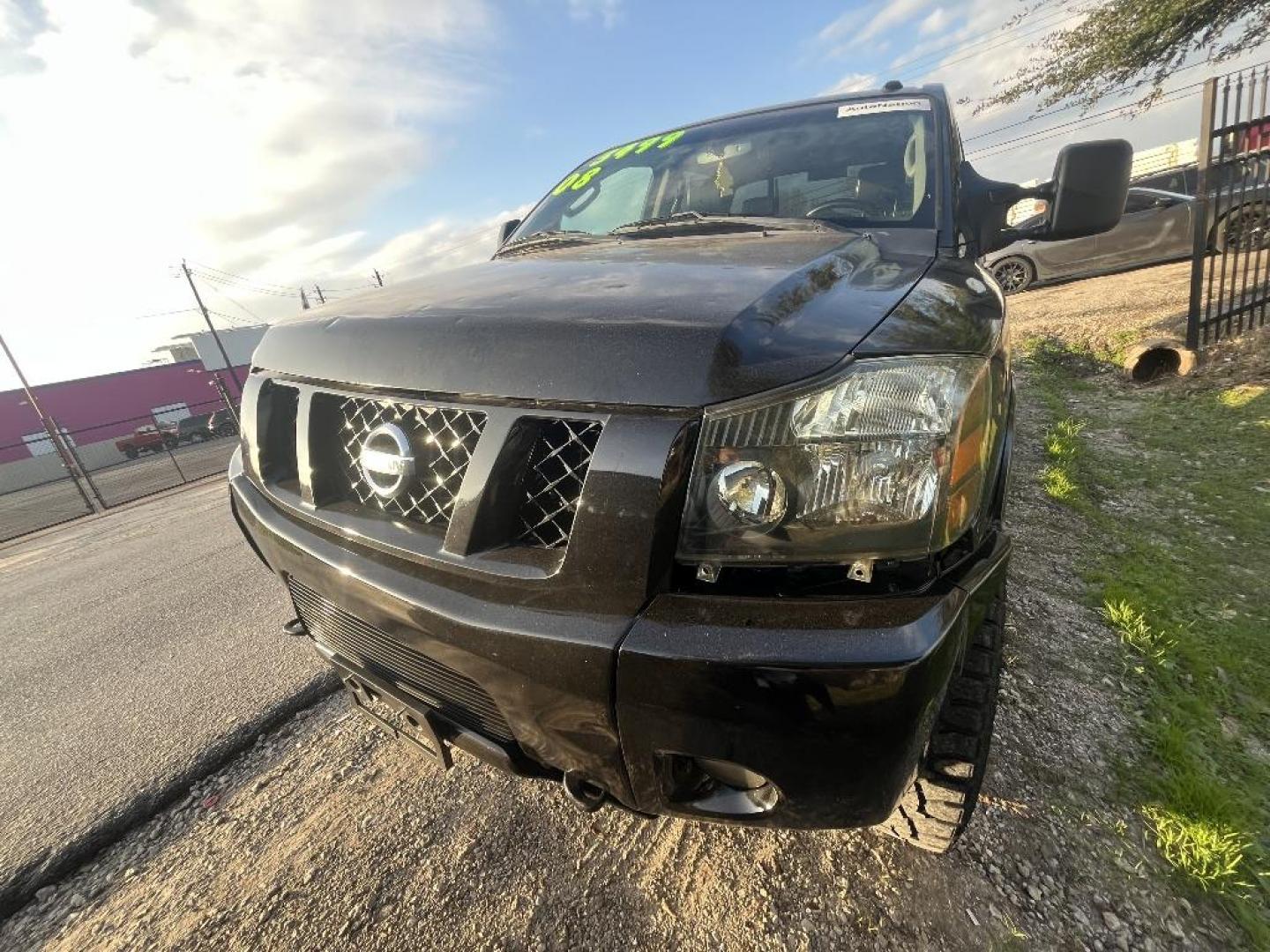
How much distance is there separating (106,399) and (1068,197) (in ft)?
153

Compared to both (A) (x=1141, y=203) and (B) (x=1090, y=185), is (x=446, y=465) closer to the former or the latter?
(B) (x=1090, y=185)

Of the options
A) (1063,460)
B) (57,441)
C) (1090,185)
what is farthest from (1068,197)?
(57,441)

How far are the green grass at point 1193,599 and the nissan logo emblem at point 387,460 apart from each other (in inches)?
79.6

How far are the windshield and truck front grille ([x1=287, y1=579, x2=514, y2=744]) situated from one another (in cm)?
168

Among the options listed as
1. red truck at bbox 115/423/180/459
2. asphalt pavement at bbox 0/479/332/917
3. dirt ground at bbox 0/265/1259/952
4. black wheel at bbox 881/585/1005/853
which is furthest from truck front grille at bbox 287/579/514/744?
red truck at bbox 115/423/180/459

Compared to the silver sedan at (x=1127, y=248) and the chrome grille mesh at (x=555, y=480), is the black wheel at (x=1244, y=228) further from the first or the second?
the chrome grille mesh at (x=555, y=480)

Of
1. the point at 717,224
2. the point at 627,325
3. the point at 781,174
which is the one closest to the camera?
the point at 627,325

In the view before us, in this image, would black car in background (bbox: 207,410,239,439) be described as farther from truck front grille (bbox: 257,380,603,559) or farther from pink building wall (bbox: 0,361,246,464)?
truck front grille (bbox: 257,380,603,559)

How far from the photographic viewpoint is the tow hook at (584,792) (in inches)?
45.4

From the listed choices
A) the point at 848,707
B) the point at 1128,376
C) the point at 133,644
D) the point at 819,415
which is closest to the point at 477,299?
the point at 819,415

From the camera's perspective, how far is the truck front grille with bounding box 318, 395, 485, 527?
120 cm

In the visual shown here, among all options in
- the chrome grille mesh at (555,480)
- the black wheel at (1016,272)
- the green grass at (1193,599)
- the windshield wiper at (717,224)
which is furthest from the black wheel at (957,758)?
the black wheel at (1016,272)

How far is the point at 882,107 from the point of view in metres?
2.34

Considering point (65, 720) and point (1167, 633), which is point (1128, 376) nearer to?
point (1167, 633)
